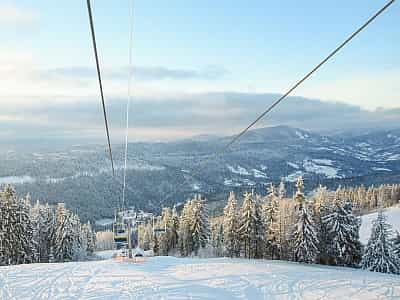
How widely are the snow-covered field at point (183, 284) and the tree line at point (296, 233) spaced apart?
47.1 ft

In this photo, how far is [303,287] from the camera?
1444 cm

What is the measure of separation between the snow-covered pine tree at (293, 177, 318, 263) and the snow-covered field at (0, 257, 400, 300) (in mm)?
17109

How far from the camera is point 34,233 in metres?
36.5

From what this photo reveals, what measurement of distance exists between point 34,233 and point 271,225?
66.4ft

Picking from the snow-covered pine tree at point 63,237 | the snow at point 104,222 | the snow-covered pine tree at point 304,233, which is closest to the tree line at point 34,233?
the snow-covered pine tree at point 63,237

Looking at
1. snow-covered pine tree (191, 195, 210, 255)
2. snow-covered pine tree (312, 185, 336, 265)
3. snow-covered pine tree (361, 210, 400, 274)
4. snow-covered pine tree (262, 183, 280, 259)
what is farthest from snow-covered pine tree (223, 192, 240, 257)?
snow-covered pine tree (361, 210, 400, 274)

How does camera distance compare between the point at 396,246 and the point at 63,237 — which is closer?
the point at 396,246

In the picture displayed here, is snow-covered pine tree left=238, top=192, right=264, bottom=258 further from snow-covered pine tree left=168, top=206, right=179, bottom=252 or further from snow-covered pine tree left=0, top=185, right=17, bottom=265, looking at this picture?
snow-covered pine tree left=0, top=185, right=17, bottom=265

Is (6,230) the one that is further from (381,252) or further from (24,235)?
(381,252)

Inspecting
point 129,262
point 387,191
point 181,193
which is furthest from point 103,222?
point 129,262

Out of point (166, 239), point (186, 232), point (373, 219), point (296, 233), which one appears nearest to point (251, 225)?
point (296, 233)

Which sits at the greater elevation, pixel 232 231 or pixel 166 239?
pixel 232 231

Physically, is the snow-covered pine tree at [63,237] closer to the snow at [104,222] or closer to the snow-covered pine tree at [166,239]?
the snow-covered pine tree at [166,239]

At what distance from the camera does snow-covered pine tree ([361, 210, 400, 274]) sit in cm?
3169
